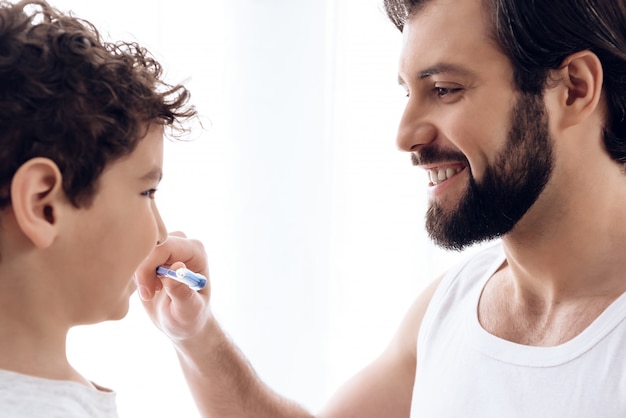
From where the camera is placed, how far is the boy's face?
3.27ft

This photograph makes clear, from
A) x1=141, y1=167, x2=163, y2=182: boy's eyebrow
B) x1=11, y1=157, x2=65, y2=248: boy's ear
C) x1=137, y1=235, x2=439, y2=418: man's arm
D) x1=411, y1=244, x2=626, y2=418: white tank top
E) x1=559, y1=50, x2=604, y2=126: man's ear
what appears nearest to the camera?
x1=11, y1=157, x2=65, y2=248: boy's ear

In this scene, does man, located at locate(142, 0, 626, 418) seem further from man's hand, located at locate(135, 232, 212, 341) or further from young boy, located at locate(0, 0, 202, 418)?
young boy, located at locate(0, 0, 202, 418)

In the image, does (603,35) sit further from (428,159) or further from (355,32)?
(355,32)

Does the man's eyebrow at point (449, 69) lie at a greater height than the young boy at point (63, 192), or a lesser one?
greater

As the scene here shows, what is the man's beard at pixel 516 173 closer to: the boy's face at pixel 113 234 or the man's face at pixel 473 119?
the man's face at pixel 473 119

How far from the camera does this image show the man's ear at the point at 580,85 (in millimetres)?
1269

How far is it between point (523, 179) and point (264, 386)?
0.61 meters

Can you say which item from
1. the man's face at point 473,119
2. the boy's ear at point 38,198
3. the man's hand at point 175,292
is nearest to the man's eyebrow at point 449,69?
the man's face at point 473,119

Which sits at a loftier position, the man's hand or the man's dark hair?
the man's dark hair

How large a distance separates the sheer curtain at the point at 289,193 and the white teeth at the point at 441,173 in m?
0.82

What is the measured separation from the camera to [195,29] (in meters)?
2.03

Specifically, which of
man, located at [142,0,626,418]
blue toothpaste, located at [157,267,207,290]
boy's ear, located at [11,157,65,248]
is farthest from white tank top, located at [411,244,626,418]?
boy's ear, located at [11,157,65,248]

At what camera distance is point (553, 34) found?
126cm

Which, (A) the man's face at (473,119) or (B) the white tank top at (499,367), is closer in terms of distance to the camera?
(B) the white tank top at (499,367)
